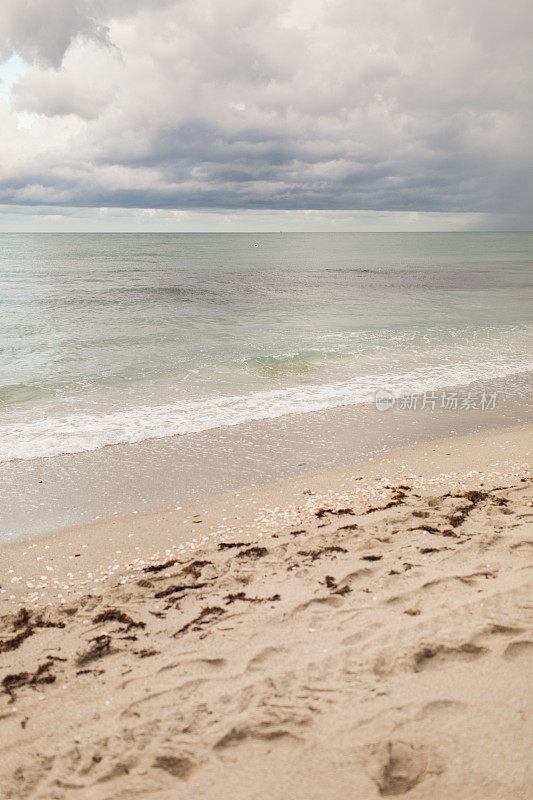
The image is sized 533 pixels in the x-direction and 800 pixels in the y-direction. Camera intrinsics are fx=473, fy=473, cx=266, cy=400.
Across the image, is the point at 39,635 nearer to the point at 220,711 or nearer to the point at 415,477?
the point at 220,711

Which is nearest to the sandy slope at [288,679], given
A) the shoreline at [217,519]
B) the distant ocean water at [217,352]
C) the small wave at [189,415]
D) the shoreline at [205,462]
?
the shoreline at [217,519]

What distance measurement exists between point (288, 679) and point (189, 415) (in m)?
7.80

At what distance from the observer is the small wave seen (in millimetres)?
9242

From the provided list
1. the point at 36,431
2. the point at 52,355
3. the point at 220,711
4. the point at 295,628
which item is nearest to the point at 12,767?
the point at 220,711

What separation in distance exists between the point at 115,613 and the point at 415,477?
188 inches

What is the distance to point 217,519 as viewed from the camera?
249 inches

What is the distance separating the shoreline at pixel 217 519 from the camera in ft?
17.0

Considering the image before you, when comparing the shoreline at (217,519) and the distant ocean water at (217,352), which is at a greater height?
the distant ocean water at (217,352)

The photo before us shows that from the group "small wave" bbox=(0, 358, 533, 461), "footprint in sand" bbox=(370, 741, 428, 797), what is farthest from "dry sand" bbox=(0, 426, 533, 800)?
"small wave" bbox=(0, 358, 533, 461)

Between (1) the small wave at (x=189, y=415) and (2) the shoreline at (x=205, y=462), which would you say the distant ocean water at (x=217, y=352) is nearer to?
(1) the small wave at (x=189, y=415)

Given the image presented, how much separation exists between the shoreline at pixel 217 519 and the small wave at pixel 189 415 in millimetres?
3023

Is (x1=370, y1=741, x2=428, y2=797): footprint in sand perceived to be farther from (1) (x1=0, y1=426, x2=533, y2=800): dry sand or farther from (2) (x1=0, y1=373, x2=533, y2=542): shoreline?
(2) (x1=0, y1=373, x2=533, y2=542): shoreline

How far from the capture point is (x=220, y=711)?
3096 mm

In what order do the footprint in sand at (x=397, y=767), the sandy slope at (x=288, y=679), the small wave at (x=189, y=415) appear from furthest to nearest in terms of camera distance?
the small wave at (x=189, y=415)
the sandy slope at (x=288, y=679)
the footprint in sand at (x=397, y=767)
